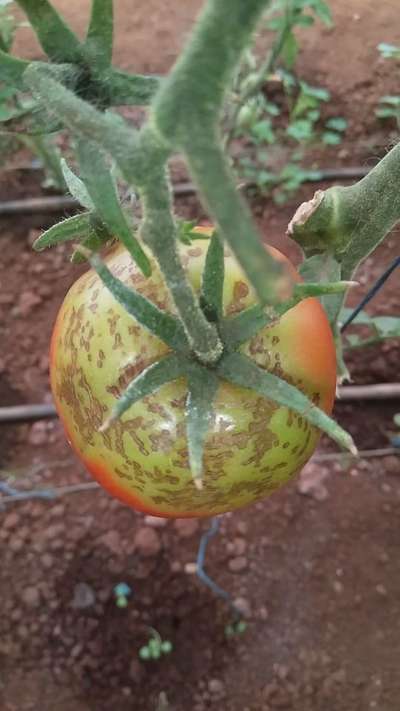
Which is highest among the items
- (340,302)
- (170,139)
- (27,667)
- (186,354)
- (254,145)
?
(170,139)

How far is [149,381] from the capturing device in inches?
21.3

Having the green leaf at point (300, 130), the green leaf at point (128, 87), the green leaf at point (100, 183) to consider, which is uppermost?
the green leaf at point (128, 87)

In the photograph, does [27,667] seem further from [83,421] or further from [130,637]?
[83,421]

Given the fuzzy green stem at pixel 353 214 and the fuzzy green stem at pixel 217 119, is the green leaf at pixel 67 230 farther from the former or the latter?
the fuzzy green stem at pixel 217 119

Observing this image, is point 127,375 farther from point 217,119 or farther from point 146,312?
point 217,119

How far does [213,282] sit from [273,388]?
3.4 inches

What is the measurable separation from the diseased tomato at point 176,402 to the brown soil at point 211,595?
0.63 meters

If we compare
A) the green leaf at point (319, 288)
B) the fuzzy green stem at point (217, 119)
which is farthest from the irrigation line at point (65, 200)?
the fuzzy green stem at point (217, 119)

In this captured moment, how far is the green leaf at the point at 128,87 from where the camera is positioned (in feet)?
1.67

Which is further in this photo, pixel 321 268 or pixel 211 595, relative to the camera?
pixel 211 595

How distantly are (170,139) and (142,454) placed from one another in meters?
0.35

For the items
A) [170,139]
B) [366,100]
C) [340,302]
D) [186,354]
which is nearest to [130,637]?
[340,302]

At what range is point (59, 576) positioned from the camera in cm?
125

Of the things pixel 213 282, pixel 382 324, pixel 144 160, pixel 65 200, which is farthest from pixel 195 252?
pixel 65 200
